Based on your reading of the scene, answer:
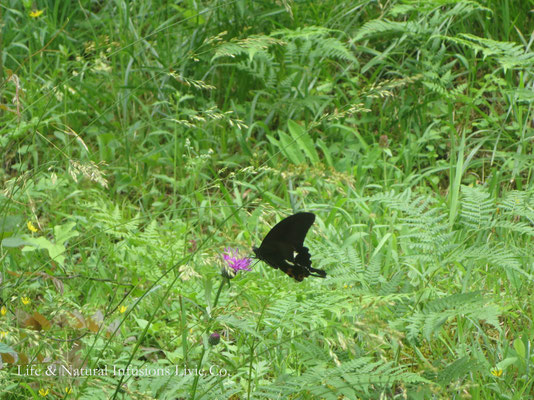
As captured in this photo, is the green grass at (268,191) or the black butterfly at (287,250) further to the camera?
the green grass at (268,191)

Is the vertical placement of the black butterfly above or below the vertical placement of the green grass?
above

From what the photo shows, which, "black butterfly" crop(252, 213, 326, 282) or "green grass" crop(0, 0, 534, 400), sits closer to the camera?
→ "black butterfly" crop(252, 213, 326, 282)

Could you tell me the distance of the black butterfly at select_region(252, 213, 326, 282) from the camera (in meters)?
1.93

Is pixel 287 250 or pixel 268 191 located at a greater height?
pixel 287 250

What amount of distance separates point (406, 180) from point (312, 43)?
1.14m

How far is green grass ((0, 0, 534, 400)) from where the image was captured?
6.82 feet

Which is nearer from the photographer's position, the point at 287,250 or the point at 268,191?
the point at 287,250

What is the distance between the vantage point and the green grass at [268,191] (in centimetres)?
208

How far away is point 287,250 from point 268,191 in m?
1.70

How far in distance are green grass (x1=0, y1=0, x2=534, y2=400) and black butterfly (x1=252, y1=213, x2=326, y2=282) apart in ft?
0.21

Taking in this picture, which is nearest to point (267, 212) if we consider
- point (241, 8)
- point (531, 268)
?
point (531, 268)

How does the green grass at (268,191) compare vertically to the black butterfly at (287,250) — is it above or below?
below

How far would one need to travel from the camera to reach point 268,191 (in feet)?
12.0

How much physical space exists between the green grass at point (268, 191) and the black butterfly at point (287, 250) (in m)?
0.06
